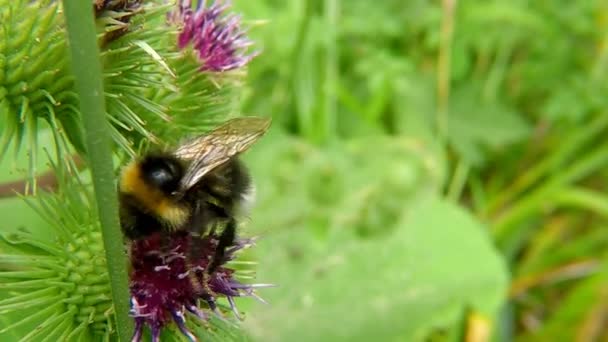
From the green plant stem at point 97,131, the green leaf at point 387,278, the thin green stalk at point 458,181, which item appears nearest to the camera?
the green plant stem at point 97,131

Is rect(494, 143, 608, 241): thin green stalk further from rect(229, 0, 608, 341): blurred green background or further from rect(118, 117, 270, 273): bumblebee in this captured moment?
rect(118, 117, 270, 273): bumblebee

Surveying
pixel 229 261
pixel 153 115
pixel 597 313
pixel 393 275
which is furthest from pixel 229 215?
pixel 597 313

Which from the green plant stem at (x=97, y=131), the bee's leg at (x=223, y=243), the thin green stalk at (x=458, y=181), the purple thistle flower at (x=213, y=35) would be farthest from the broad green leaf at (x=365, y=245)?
the green plant stem at (x=97, y=131)

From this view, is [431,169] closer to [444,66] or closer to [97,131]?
[444,66]

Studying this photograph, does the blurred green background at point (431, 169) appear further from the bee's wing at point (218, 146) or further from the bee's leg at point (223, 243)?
the bee's wing at point (218, 146)

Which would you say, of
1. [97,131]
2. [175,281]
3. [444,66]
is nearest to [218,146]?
[175,281]

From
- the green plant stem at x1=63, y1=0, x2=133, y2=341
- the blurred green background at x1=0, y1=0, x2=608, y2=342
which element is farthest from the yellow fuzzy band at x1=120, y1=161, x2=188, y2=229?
the blurred green background at x1=0, y1=0, x2=608, y2=342
